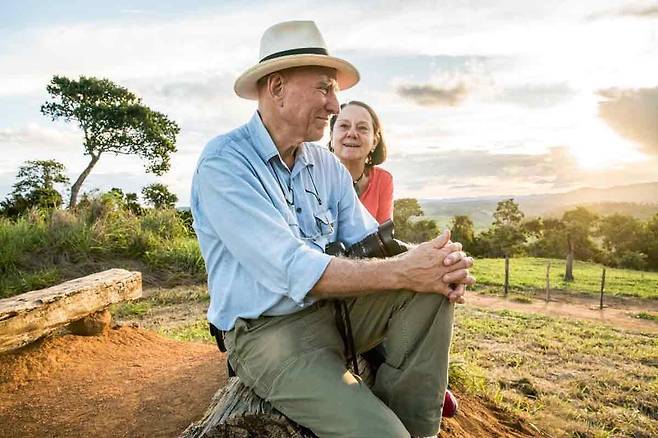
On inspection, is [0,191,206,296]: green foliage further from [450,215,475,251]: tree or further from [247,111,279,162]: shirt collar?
[450,215,475,251]: tree

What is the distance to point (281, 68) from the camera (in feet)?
9.41

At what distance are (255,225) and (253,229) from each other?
0.02 meters

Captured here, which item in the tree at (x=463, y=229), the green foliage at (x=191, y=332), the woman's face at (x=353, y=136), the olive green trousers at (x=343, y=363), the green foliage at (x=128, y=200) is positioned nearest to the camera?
the olive green trousers at (x=343, y=363)

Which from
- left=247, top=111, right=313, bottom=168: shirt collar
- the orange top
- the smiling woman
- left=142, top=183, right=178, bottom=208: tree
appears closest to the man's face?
left=247, top=111, right=313, bottom=168: shirt collar

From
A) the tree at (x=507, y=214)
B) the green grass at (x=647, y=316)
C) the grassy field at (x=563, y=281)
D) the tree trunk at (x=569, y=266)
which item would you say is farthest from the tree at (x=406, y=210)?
the green grass at (x=647, y=316)

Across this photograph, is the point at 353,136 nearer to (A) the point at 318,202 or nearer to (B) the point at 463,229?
(A) the point at 318,202

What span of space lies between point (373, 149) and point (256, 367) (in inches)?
116

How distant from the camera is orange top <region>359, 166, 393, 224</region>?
487 cm

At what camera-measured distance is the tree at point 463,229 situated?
128 feet

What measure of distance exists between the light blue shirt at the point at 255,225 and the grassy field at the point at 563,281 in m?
25.5

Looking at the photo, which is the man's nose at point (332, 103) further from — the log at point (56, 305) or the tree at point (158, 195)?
the tree at point (158, 195)

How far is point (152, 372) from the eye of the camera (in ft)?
16.4

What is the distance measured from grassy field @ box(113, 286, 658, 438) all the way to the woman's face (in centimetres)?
225

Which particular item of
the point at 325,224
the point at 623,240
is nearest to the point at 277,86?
the point at 325,224
